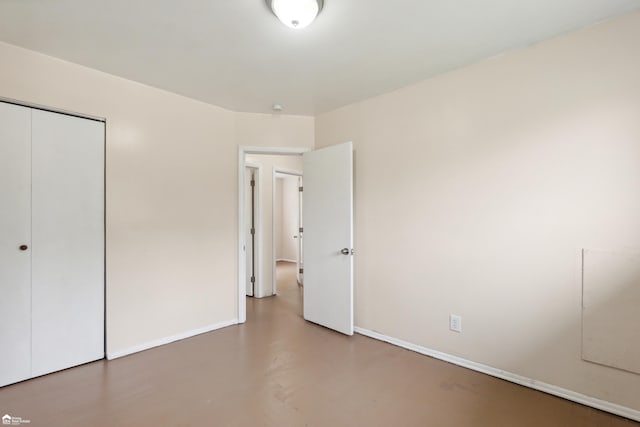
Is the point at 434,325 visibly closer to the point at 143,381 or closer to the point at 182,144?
the point at 143,381

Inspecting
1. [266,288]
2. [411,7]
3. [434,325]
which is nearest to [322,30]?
[411,7]

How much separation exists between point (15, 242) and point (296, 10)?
100 inches

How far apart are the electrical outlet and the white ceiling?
2.08 metres

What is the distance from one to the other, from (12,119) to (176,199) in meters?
1.28

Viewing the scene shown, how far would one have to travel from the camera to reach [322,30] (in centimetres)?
197

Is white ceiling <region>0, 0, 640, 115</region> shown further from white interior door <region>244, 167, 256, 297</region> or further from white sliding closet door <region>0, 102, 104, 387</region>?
white interior door <region>244, 167, 256, 297</region>

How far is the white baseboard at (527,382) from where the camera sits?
1.87 metres

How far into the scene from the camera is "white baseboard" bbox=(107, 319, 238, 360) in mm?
2654

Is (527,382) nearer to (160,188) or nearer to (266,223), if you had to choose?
(160,188)

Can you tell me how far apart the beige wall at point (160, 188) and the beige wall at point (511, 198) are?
5.01 feet

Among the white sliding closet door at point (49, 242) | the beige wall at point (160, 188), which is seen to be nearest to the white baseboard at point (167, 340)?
the beige wall at point (160, 188)

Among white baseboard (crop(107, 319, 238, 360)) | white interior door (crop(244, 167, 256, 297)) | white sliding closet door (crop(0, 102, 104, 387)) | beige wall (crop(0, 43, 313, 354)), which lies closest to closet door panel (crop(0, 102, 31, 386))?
white sliding closet door (crop(0, 102, 104, 387))

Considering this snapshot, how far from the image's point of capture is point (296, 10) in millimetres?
1688

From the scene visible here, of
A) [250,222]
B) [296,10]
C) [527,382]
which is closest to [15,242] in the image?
[296,10]
